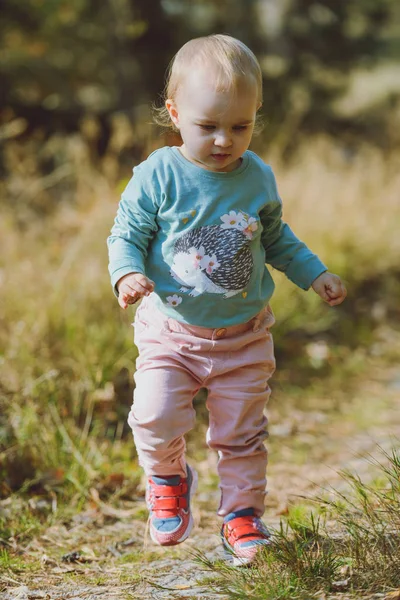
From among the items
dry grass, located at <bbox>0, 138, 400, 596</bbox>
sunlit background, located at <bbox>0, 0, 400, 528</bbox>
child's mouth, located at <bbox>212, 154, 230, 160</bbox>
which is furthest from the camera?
sunlit background, located at <bbox>0, 0, 400, 528</bbox>

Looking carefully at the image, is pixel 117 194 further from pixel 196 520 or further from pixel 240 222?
pixel 240 222

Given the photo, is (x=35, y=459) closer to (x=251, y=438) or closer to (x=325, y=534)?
(x=251, y=438)

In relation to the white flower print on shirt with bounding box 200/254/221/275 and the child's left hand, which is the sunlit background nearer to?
the white flower print on shirt with bounding box 200/254/221/275

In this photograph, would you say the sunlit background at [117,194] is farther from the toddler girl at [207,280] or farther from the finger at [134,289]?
the finger at [134,289]

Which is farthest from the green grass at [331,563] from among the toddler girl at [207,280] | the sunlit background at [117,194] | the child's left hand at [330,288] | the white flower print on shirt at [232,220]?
the sunlit background at [117,194]

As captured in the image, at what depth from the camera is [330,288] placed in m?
2.52

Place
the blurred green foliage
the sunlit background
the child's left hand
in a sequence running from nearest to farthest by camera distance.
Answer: the child's left hand → the sunlit background → the blurred green foliage

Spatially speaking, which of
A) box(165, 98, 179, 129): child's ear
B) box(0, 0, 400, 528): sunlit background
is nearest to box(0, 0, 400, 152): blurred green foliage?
box(0, 0, 400, 528): sunlit background

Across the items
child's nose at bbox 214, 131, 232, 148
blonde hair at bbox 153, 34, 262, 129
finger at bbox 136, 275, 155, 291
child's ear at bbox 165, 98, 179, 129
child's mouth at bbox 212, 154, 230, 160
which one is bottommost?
finger at bbox 136, 275, 155, 291

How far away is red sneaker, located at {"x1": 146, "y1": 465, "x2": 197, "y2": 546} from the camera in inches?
96.5

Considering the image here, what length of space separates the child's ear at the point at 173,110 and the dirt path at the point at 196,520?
1.25 m

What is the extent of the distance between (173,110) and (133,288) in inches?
24.1

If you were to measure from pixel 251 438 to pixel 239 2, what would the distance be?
11.0 m

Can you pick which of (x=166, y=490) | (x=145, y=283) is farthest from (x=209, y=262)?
(x=166, y=490)
